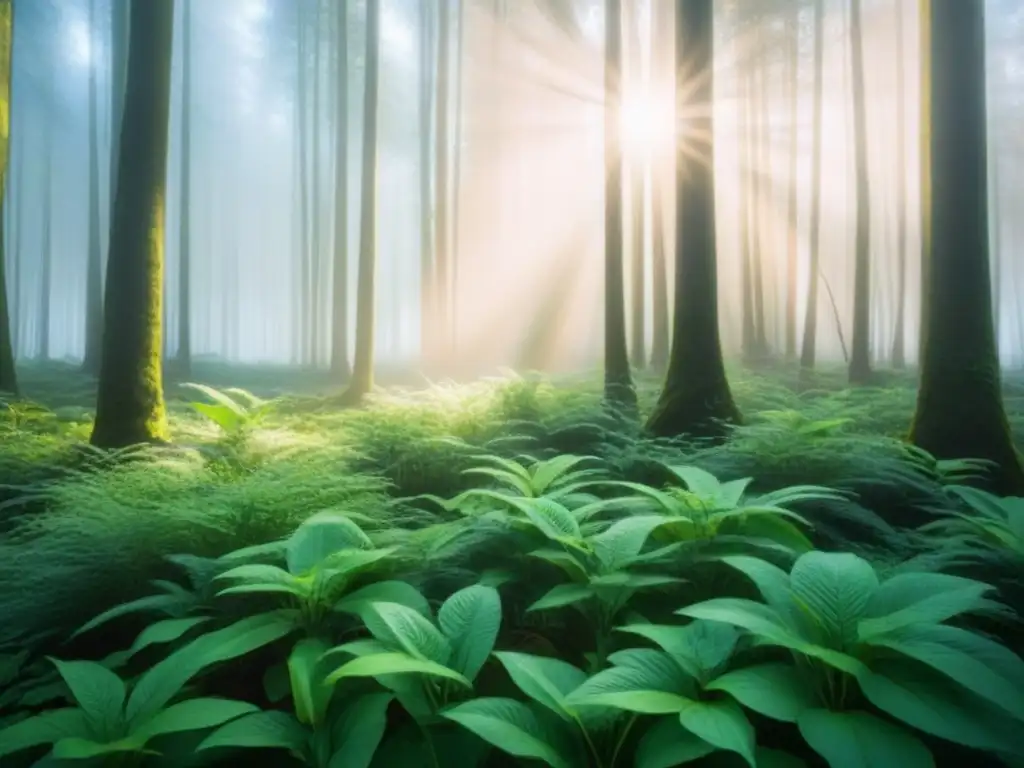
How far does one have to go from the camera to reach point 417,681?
6.43 ft

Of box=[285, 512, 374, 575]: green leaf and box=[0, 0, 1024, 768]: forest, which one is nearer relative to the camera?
box=[0, 0, 1024, 768]: forest

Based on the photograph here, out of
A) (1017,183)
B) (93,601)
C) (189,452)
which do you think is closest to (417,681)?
(93,601)

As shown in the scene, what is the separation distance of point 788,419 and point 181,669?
5.41 metres

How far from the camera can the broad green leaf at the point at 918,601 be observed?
1.81 meters

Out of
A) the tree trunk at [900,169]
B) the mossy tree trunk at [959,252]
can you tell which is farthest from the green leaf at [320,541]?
the tree trunk at [900,169]

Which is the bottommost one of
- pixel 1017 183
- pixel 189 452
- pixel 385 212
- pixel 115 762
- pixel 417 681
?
pixel 115 762

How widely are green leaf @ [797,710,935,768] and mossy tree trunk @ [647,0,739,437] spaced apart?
4.96 metres

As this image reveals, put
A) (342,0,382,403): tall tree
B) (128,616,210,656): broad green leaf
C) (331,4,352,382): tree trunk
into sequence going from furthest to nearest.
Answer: (331,4,352,382): tree trunk, (342,0,382,403): tall tree, (128,616,210,656): broad green leaf

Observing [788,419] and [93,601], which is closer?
[93,601]

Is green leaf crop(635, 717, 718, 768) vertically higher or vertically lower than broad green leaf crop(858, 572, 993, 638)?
lower

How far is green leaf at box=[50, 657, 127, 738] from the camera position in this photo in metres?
1.84

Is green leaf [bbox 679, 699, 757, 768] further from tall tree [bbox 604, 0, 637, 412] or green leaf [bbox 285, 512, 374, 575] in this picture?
tall tree [bbox 604, 0, 637, 412]

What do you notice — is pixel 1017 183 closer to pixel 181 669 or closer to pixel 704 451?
pixel 704 451

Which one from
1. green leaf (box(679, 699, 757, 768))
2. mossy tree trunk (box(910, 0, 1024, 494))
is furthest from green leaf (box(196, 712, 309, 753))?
mossy tree trunk (box(910, 0, 1024, 494))
